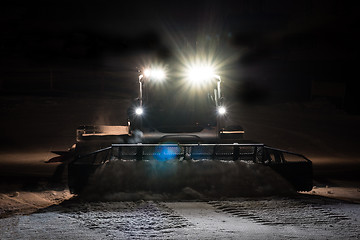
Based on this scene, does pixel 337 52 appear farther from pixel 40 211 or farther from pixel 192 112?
pixel 40 211

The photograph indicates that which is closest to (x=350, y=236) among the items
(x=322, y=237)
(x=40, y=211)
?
(x=322, y=237)

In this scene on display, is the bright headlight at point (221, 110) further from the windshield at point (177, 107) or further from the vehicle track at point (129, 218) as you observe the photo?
the vehicle track at point (129, 218)

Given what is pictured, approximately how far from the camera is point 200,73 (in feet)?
32.3

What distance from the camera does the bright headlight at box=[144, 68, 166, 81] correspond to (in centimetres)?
984

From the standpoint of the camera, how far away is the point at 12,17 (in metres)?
43.3

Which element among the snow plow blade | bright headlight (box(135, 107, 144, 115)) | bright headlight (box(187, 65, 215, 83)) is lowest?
the snow plow blade

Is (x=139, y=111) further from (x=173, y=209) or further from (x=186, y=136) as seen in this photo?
(x=173, y=209)

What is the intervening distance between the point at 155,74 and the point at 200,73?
892 mm

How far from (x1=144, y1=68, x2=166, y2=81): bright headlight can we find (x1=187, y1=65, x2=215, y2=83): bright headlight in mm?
520

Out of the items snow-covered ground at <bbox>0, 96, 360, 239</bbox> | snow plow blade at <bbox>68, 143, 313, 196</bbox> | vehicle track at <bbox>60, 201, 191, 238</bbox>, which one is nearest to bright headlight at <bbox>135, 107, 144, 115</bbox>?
snow plow blade at <bbox>68, 143, 313, 196</bbox>

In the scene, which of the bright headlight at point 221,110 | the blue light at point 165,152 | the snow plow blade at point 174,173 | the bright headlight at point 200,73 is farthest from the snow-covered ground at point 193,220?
the bright headlight at point 200,73

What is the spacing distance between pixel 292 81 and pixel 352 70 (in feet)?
10.8

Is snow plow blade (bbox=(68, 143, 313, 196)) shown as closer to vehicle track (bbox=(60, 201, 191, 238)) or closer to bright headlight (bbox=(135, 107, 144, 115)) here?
vehicle track (bbox=(60, 201, 191, 238))

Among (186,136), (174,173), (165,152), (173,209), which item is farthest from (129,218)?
(186,136)
